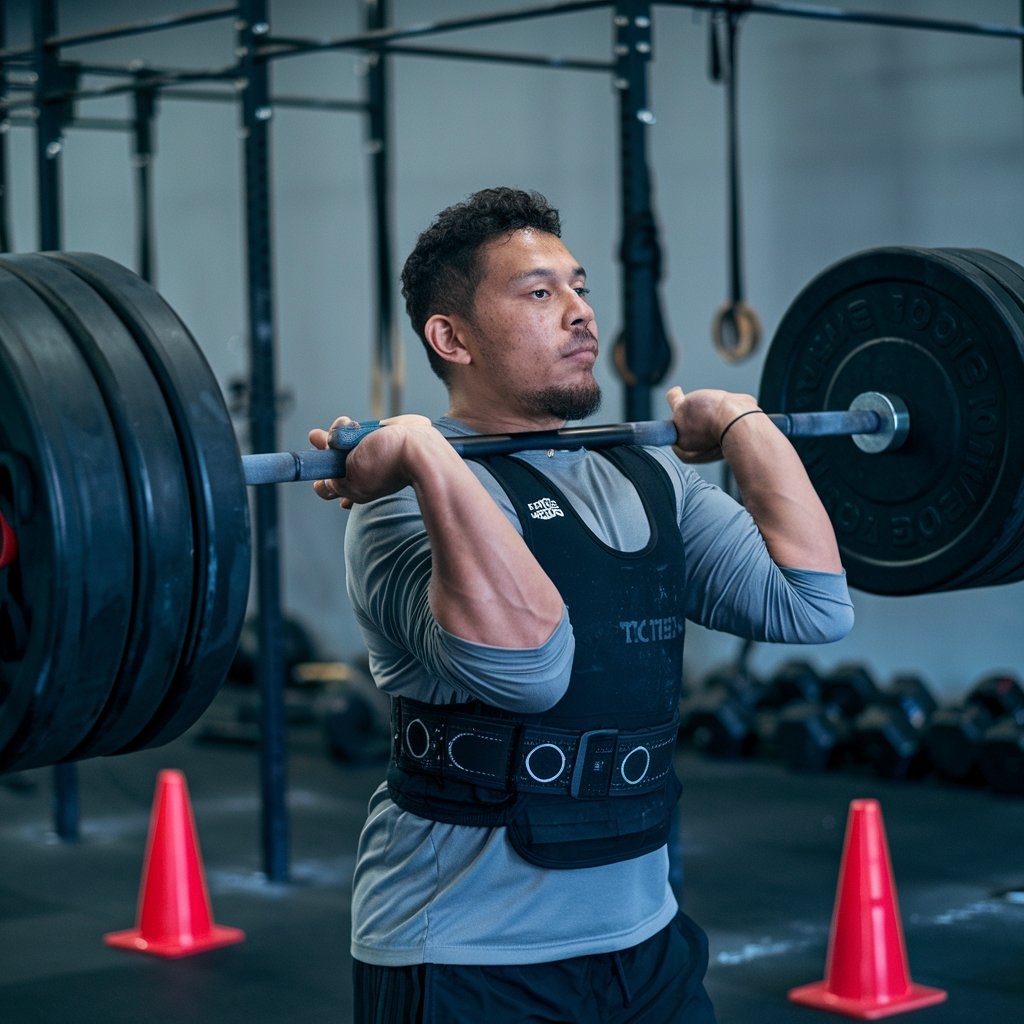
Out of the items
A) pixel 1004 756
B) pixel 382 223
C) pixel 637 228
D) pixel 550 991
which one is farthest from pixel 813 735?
pixel 550 991

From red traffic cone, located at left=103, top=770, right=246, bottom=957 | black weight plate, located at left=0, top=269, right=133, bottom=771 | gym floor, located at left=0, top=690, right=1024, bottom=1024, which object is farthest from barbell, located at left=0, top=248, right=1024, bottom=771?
red traffic cone, located at left=103, top=770, right=246, bottom=957

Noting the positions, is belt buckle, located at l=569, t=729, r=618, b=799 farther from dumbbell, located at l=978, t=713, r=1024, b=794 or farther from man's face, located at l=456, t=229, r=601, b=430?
dumbbell, located at l=978, t=713, r=1024, b=794

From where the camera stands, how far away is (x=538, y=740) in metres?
1.88

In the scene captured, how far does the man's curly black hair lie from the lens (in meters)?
2.07

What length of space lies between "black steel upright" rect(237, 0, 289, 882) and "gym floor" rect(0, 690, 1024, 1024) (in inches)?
12.8

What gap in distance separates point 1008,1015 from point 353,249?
539 cm

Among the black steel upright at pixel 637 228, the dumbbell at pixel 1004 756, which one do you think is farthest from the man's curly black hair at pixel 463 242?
the dumbbell at pixel 1004 756

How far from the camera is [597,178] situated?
6980mm

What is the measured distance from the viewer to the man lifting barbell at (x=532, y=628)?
5.86ft

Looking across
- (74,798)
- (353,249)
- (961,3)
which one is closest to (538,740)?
(74,798)

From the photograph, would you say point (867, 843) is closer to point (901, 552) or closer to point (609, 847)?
point (901, 552)

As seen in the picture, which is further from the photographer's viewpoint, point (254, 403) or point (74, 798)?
point (74, 798)

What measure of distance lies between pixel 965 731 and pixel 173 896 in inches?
109

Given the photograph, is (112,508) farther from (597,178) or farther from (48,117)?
(597,178)
